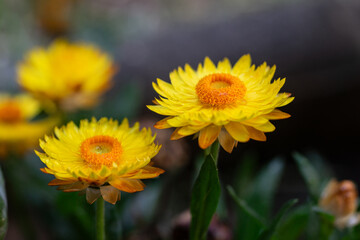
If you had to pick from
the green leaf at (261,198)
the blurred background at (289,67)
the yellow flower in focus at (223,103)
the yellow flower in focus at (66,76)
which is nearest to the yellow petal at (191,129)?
the yellow flower in focus at (223,103)

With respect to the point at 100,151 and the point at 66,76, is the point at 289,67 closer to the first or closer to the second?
the point at 66,76

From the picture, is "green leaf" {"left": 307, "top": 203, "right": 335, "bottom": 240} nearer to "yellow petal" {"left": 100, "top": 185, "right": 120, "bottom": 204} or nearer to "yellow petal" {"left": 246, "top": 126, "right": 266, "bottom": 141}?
"yellow petal" {"left": 246, "top": 126, "right": 266, "bottom": 141}

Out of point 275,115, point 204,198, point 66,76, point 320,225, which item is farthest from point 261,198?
point 66,76

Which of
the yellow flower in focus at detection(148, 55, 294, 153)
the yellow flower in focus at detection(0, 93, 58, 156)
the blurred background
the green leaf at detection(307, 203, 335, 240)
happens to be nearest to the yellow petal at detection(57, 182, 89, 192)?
the yellow flower in focus at detection(148, 55, 294, 153)

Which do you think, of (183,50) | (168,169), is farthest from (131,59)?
(168,169)

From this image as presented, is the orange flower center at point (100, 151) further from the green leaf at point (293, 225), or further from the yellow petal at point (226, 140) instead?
the green leaf at point (293, 225)

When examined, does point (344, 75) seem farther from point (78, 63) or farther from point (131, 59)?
point (78, 63)
